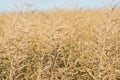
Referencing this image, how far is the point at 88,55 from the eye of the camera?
244 inches

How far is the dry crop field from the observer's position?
5.36m

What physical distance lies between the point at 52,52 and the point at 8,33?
85 centimetres

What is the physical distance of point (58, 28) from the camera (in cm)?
552

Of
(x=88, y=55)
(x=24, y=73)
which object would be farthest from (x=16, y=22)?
(x=88, y=55)

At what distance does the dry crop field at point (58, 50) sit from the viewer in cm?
536

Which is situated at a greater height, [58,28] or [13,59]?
[58,28]

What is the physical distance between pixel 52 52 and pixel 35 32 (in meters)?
0.87

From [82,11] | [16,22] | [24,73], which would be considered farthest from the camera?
[82,11]

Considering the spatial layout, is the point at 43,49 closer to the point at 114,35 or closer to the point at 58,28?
the point at 58,28

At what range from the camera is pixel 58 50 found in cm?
574

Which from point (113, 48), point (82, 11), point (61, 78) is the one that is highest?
point (82, 11)

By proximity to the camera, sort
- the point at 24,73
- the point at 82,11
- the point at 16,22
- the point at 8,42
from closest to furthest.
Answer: the point at 16,22 → the point at 8,42 → the point at 24,73 → the point at 82,11

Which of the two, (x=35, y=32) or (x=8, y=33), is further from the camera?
(x=35, y=32)

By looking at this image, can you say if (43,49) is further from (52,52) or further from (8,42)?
(8,42)
